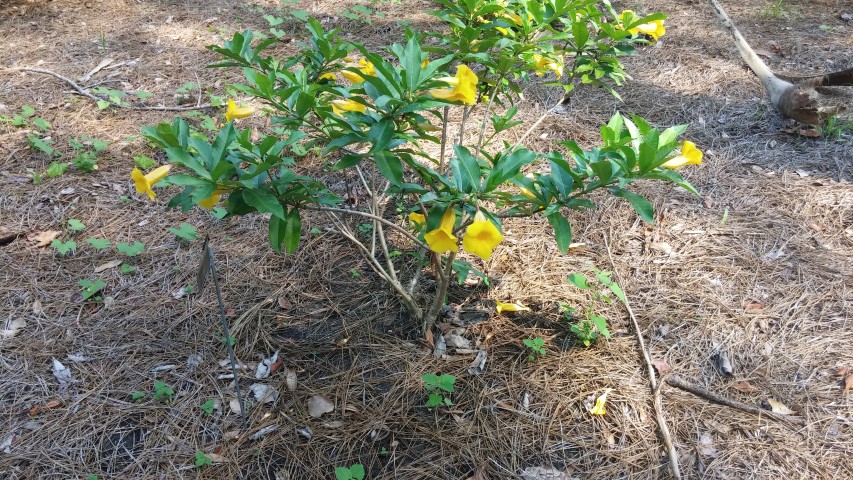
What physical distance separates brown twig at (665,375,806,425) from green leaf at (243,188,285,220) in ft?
4.94

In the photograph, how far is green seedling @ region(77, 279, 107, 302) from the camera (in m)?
2.22

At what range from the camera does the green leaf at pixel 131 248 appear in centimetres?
239

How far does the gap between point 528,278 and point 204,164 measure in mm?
1443

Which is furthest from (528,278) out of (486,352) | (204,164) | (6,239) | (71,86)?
(71,86)

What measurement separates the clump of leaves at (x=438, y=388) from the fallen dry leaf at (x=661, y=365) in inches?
30.3

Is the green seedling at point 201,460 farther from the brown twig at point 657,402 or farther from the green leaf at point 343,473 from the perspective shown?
the brown twig at point 657,402

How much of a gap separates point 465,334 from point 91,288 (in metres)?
1.60

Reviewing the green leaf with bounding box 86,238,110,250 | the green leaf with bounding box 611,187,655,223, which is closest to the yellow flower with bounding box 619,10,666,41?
the green leaf with bounding box 611,187,655,223

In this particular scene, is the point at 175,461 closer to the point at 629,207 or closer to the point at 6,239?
the point at 6,239

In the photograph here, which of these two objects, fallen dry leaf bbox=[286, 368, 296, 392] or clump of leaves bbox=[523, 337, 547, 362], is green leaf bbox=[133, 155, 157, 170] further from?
clump of leaves bbox=[523, 337, 547, 362]

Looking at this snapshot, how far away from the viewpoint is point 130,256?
8.04 ft

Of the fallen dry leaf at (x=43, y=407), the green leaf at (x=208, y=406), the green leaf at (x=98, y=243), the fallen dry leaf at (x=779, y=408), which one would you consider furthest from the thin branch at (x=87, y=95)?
the fallen dry leaf at (x=779, y=408)

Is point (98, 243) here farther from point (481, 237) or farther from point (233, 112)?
point (481, 237)

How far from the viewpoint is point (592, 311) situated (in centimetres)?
211
